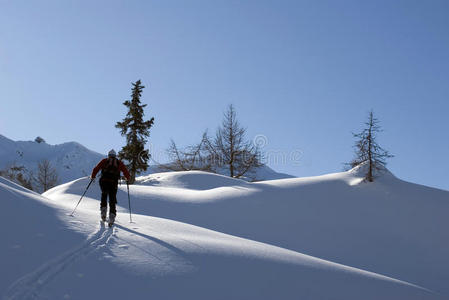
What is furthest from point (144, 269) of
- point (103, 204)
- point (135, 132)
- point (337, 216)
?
point (135, 132)

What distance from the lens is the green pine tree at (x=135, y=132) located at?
103 ft

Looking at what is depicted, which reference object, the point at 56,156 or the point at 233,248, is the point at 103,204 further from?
the point at 56,156

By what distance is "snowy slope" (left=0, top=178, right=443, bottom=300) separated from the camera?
13.2ft

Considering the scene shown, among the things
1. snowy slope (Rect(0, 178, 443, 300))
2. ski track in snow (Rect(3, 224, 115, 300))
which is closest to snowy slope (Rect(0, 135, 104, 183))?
snowy slope (Rect(0, 178, 443, 300))

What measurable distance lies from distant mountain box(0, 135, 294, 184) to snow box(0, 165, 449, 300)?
113 metres

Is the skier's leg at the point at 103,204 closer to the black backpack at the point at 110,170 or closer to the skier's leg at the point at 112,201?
the skier's leg at the point at 112,201

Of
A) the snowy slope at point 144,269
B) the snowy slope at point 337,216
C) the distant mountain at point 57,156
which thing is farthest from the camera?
the distant mountain at point 57,156

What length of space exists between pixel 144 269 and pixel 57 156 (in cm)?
16088

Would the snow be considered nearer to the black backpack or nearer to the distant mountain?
the black backpack

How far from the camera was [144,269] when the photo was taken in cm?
463

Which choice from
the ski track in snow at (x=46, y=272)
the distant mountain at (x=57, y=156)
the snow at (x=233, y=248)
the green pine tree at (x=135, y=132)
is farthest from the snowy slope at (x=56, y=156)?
the ski track in snow at (x=46, y=272)

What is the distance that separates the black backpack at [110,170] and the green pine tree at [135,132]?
922 inches

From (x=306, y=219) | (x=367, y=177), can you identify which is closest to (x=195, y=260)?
(x=306, y=219)

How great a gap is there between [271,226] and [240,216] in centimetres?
152
